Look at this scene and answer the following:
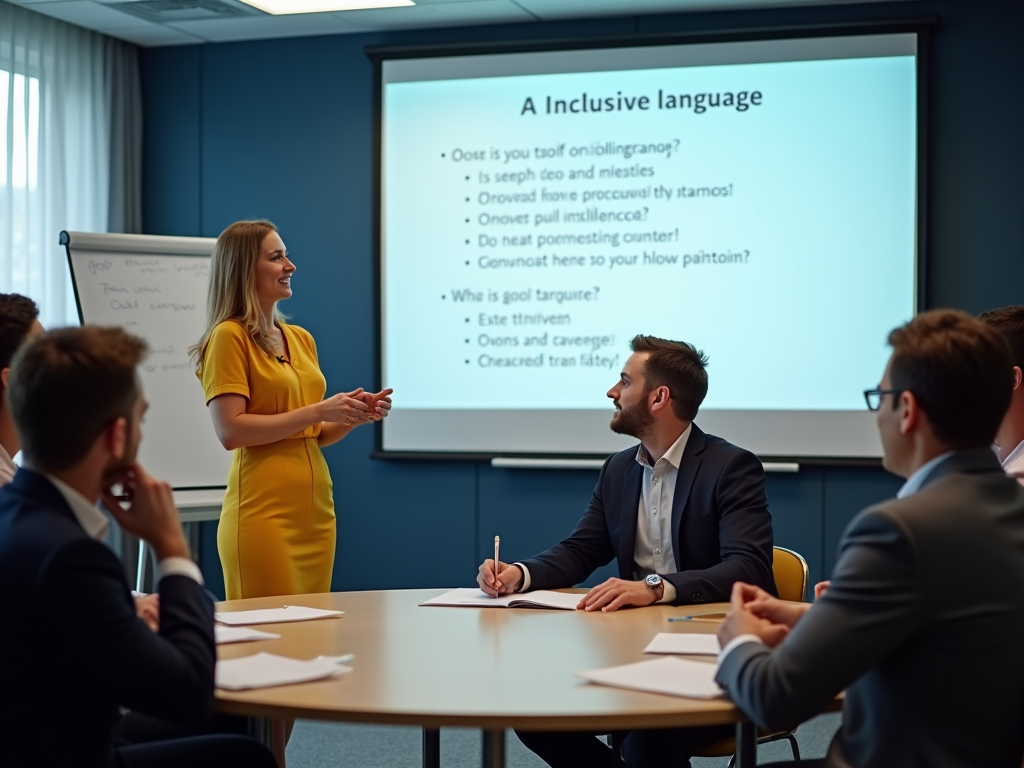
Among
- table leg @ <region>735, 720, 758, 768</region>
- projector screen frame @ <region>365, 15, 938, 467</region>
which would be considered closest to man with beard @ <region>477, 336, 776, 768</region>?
table leg @ <region>735, 720, 758, 768</region>

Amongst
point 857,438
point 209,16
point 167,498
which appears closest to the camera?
point 167,498

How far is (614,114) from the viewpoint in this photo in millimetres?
5418

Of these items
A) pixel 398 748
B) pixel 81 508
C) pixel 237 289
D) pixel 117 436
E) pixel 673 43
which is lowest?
pixel 398 748

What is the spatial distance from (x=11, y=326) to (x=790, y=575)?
198 cm

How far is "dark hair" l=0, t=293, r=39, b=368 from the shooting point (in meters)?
2.47

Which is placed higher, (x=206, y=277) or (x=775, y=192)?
(x=775, y=192)

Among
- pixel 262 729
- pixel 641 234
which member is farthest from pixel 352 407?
pixel 641 234

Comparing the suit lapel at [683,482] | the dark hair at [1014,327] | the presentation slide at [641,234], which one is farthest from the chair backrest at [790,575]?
the presentation slide at [641,234]

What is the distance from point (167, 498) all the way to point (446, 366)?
3776 millimetres

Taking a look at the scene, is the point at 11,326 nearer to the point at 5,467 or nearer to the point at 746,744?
the point at 5,467

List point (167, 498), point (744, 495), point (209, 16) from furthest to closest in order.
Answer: point (209, 16), point (744, 495), point (167, 498)

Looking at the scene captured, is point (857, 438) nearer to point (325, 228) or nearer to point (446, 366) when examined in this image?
point (446, 366)

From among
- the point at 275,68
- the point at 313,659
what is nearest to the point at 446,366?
the point at 275,68

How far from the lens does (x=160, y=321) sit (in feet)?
16.7
